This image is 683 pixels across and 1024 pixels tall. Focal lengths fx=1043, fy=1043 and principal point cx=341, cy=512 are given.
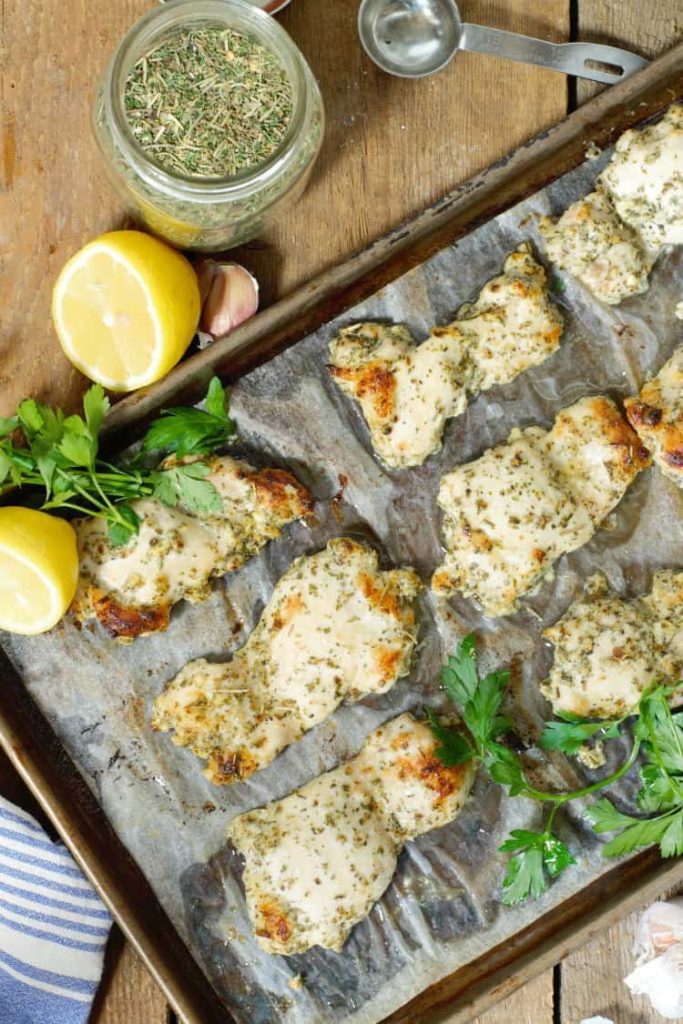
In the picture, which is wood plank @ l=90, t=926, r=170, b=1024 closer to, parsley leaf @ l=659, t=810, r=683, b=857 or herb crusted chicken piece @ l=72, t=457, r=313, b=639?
herb crusted chicken piece @ l=72, t=457, r=313, b=639

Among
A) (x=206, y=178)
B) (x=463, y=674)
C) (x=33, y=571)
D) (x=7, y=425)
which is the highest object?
(x=206, y=178)

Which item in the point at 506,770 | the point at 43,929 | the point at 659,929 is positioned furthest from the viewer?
the point at 659,929

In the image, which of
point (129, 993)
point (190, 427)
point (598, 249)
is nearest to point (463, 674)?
point (190, 427)

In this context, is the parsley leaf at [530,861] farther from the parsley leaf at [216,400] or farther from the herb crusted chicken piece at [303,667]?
the parsley leaf at [216,400]

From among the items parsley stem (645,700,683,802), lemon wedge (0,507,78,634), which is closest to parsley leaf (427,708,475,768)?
parsley stem (645,700,683,802)

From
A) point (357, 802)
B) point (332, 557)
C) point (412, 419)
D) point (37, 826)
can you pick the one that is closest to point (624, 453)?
point (412, 419)

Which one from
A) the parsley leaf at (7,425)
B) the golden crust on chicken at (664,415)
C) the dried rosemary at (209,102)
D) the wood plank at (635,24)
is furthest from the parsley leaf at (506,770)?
the wood plank at (635,24)

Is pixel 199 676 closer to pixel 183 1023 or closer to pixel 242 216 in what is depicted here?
pixel 183 1023

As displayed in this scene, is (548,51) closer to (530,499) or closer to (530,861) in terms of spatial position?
(530,499)
